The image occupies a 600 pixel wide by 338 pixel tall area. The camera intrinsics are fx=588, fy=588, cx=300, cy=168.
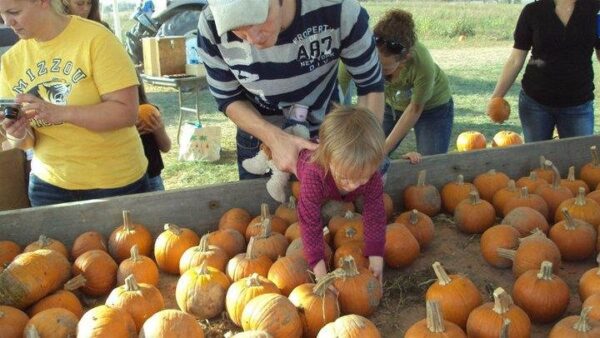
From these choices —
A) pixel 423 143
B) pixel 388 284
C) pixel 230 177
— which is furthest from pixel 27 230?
pixel 230 177

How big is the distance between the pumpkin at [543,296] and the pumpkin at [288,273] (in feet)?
2.80

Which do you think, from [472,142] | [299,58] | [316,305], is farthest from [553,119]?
[316,305]

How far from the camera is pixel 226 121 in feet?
32.4

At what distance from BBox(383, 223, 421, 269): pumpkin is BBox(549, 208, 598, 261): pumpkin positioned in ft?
2.15

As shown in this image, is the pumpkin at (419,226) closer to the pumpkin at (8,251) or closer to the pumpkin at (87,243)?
the pumpkin at (87,243)

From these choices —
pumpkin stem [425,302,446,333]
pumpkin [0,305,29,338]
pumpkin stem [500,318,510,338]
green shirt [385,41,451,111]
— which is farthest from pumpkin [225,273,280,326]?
green shirt [385,41,451,111]

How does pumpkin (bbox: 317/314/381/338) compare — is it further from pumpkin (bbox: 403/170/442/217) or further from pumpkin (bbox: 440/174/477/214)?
pumpkin (bbox: 440/174/477/214)

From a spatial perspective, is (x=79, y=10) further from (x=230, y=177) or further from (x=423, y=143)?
(x=230, y=177)

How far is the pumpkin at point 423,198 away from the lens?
3.27 meters

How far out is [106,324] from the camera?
79.4 inches

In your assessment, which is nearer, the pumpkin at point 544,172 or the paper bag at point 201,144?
the pumpkin at point 544,172

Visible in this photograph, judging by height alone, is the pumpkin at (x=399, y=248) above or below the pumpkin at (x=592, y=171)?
below

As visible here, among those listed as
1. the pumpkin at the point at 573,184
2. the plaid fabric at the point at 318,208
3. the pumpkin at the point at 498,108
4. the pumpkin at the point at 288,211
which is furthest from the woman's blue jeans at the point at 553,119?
the plaid fabric at the point at 318,208

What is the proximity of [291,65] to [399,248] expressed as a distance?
97 cm
